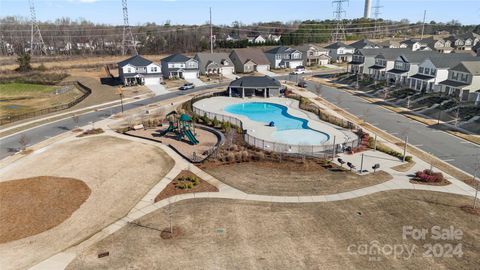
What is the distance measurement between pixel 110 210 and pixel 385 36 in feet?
663

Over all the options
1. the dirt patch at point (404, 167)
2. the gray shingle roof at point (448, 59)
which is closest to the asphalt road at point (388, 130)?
the dirt patch at point (404, 167)

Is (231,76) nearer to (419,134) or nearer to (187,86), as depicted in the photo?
(187,86)

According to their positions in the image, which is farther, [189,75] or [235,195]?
[189,75]

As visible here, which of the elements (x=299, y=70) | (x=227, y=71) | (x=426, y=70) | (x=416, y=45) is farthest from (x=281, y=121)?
(x=416, y=45)

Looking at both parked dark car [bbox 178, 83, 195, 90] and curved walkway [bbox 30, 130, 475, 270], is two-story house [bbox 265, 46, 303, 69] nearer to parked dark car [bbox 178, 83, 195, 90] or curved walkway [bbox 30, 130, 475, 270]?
parked dark car [bbox 178, 83, 195, 90]

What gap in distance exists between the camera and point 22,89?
85750 mm

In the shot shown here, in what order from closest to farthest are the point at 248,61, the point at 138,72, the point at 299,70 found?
the point at 138,72 < the point at 248,61 < the point at 299,70

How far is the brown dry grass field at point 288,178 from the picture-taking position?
106 feet

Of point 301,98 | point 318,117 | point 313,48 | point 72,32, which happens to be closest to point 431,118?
point 318,117

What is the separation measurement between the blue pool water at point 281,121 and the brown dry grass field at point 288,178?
9.97m

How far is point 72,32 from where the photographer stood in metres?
176

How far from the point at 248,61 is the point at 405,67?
146ft

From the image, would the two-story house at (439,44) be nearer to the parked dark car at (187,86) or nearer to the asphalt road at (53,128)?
the parked dark car at (187,86)

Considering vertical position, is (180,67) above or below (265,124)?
above
